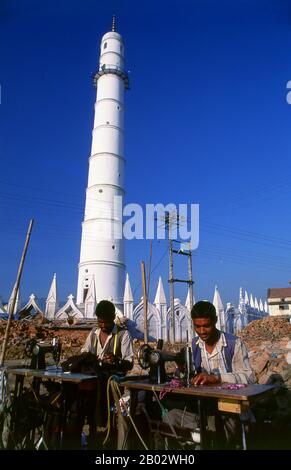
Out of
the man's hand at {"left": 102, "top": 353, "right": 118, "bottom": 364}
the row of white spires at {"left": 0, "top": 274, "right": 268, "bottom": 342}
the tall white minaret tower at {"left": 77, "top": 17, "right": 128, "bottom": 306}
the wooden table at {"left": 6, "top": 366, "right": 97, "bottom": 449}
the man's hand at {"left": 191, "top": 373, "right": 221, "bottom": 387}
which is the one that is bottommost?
the wooden table at {"left": 6, "top": 366, "right": 97, "bottom": 449}

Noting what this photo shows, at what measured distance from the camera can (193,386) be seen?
3234 mm

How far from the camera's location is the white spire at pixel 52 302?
23.0m

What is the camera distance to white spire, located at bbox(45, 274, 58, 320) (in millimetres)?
23009

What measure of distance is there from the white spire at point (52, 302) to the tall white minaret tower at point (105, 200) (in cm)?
206

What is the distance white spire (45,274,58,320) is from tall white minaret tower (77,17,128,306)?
2.06 m

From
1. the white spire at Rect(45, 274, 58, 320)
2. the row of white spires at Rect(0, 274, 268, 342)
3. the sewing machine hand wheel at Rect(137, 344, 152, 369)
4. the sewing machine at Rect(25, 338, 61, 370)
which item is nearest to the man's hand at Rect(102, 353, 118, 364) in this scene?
the sewing machine hand wheel at Rect(137, 344, 152, 369)

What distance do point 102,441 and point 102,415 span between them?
41cm

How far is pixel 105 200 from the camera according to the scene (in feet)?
88.2

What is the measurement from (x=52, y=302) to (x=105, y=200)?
30.1 ft

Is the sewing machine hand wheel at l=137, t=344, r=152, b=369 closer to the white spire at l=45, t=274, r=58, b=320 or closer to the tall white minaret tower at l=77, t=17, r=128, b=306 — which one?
the white spire at l=45, t=274, r=58, b=320

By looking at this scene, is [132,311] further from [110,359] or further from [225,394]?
[225,394]

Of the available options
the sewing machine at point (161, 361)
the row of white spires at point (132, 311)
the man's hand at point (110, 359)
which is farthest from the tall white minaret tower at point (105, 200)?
the sewing machine at point (161, 361)
